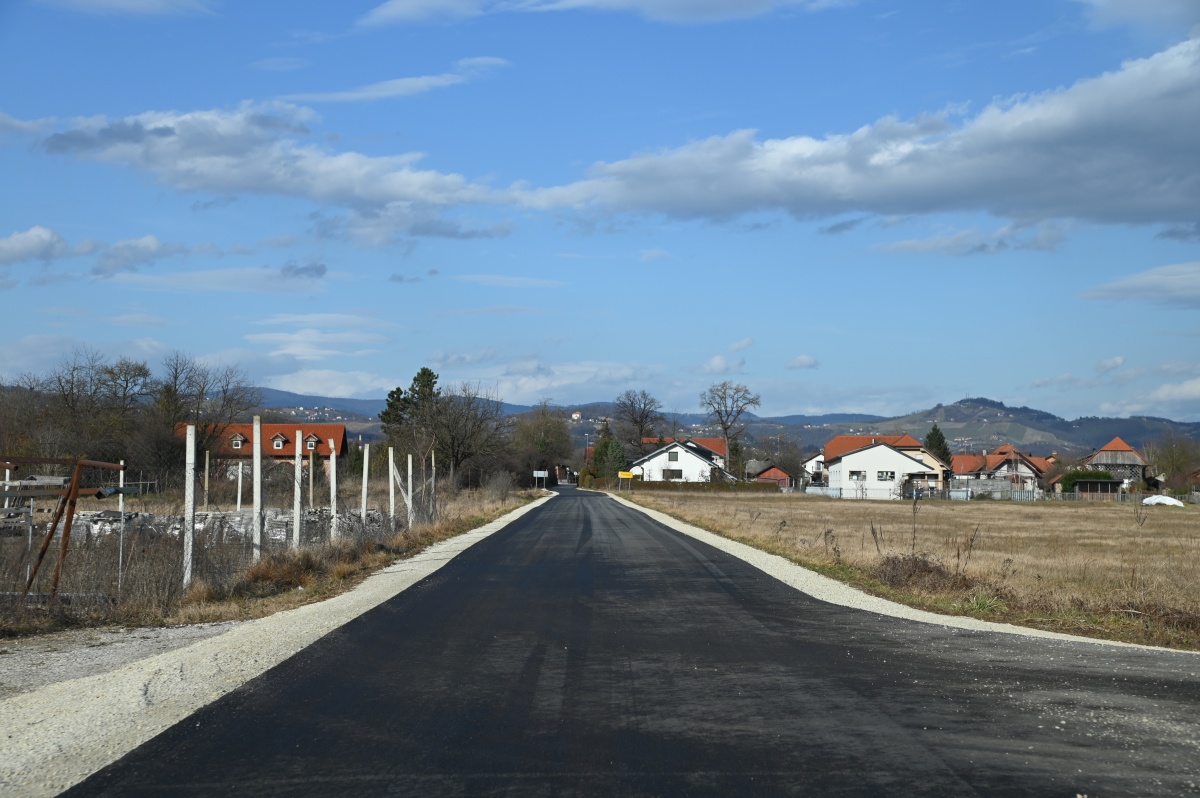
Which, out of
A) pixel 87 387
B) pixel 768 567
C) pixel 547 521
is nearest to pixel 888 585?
pixel 768 567

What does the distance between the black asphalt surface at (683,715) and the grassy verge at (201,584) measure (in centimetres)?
283

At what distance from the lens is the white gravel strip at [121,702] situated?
6.72 metres

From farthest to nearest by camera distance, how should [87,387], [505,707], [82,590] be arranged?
[87,387] → [82,590] → [505,707]

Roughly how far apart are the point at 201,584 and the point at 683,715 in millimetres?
9763

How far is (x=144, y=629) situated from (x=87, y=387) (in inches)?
1999

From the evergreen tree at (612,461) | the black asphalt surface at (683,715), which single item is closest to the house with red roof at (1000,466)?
the evergreen tree at (612,461)

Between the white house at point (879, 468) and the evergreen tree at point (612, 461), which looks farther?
the evergreen tree at point (612, 461)

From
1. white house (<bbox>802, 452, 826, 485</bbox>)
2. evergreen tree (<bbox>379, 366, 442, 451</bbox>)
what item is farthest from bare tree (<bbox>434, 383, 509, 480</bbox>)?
white house (<bbox>802, 452, 826, 485</bbox>)

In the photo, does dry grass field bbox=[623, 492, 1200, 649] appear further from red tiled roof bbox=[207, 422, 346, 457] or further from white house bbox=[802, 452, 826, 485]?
white house bbox=[802, 452, 826, 485]

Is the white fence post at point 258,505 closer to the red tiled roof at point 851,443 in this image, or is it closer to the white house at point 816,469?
the red tiled roof at point 851,443

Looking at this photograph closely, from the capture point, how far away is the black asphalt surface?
6395 millimetres

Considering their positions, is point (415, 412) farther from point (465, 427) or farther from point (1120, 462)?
point (1120, 462)

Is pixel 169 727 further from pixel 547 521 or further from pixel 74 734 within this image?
pixel 547 521

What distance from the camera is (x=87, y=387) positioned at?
58062 millimetres
